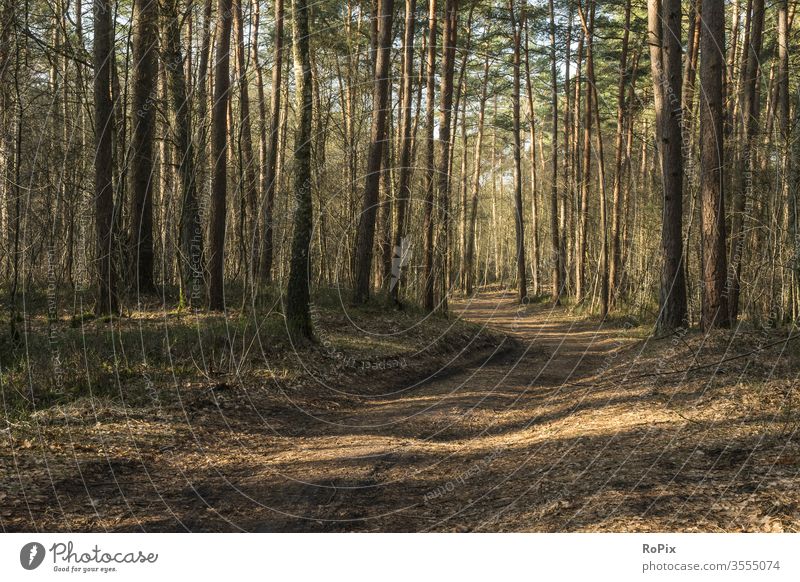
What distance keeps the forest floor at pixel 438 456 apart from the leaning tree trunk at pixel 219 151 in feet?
16.2

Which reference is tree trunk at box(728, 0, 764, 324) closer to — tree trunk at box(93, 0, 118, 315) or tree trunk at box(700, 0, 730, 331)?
tree trunk at box(700, 0, 730, 331)

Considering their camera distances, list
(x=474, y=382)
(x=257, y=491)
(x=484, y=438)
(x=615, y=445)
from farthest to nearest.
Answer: (x=474, y=382) < (x=484, y=438) < (x=615, y=445) < (x=257, y=491)

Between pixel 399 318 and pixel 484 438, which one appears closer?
pixel 484 438

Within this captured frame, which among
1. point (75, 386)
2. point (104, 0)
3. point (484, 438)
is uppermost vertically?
point (104, 0)

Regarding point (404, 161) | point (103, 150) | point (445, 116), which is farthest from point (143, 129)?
point (445, 116)

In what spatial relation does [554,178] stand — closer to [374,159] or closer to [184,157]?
[374,159]

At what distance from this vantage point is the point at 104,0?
12.6 m

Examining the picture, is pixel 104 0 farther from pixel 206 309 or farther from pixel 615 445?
pixel 615 445

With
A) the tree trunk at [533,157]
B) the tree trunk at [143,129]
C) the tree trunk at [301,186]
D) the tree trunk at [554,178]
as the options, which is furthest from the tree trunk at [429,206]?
the tree trunk at [554,178]

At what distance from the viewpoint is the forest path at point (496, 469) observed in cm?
528

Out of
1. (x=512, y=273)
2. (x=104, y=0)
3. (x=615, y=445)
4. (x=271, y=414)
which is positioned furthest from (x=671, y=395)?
(x=512, y=273)

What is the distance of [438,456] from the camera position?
7.46 metres

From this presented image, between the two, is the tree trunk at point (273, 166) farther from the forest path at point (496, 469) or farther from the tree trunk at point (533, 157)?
the tree trunk at point (533, 157)

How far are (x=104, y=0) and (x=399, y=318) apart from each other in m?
9.53
